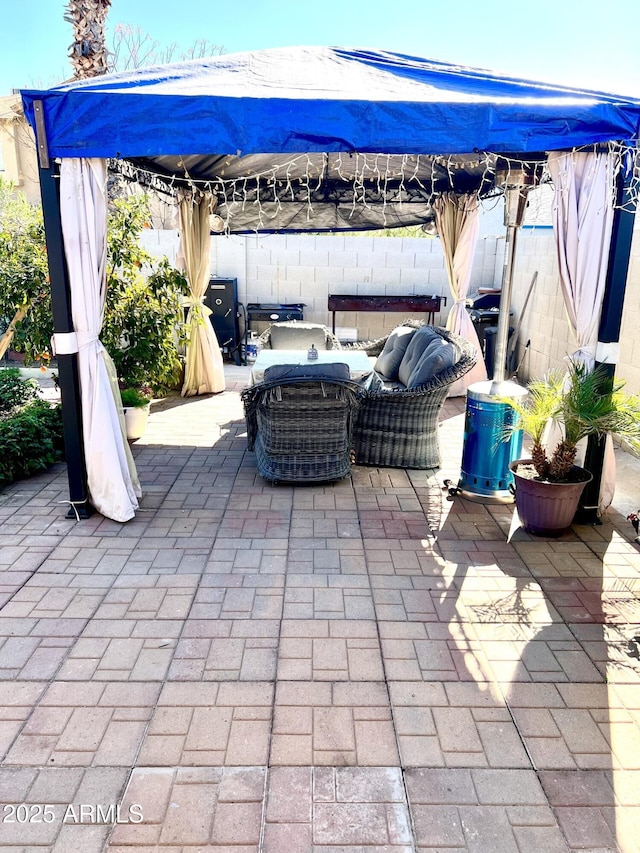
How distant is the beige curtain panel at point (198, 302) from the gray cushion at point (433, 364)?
108 inches

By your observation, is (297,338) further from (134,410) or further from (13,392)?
(13,392)

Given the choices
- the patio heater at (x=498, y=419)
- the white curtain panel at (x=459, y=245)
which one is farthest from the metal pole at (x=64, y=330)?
the white curtain panel at (x=459, y=245)

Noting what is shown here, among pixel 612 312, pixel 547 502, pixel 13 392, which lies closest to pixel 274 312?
pixel 13 392

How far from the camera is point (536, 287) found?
8297 mm

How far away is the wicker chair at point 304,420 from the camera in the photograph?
4.37 metres

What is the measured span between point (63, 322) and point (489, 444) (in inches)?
116

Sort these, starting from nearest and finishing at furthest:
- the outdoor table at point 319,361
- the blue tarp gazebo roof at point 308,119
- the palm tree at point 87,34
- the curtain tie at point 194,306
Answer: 1. the blue tarp gazebo roof at point 308,119
2. the outdoor table at point 319,361
3. the curtain tie at point 194,306
4. the palm tree at point 87,34

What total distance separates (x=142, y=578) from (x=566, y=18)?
8.30 metres

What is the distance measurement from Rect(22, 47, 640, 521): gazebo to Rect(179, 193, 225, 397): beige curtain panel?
9.43 ft

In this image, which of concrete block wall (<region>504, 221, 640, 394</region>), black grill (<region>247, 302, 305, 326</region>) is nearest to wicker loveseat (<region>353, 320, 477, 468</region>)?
concrete block wall (<region>504, 221, 640, 394</region>)

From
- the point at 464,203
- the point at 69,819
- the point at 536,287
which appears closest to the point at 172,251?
the point at 464,203

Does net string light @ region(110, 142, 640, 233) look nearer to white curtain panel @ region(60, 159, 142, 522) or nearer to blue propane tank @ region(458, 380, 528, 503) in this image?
white curtain panel @ region(60, 159, 142, 522)

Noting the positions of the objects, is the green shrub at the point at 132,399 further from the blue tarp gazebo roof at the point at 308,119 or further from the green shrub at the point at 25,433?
the blue tarp gazebo roof at the point at 308,119

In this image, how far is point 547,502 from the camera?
3850 mm
